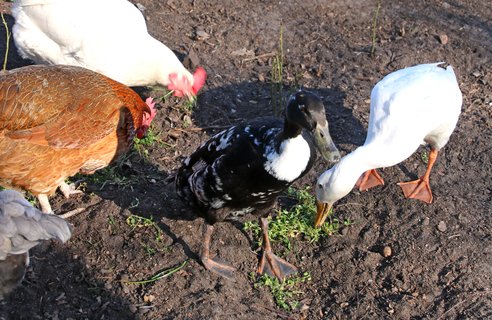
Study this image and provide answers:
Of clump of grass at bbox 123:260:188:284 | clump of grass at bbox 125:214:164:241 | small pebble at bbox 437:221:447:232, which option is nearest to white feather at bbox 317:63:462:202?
small pebble at bbox 437:221:447:232

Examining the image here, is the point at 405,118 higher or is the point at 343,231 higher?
the point at 405,118

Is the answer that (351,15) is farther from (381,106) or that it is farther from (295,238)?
(295,238)

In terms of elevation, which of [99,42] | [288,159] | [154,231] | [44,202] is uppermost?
[288,159]

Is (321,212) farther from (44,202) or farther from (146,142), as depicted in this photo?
(44,202)

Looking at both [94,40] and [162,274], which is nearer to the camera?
[162,274]

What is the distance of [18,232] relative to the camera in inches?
139

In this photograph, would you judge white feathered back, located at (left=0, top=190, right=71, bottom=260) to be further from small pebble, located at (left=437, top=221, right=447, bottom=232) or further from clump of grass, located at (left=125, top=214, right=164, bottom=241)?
small pebble, located at (left=437, top=221, right=447, bottom=232)

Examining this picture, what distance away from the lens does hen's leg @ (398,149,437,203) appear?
5180mm

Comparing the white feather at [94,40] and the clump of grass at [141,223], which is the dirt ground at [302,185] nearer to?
the clump of grass at [141,223]

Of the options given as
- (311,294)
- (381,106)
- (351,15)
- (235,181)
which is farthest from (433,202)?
(351,15)

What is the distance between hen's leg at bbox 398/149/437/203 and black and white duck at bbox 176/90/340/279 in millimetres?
1249

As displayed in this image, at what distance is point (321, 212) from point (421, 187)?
1017 mm

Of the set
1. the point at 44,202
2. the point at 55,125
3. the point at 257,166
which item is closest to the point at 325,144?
the point at 257,166

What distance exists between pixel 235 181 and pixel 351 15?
3.84m
